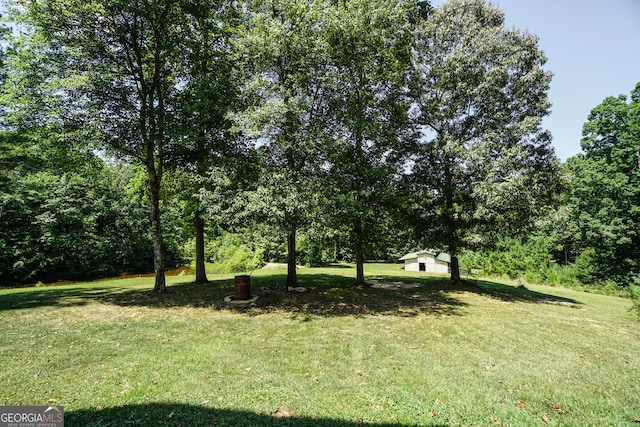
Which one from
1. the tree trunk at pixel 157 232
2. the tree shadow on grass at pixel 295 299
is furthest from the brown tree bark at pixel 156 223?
the tree shadow on grass at pixel 295 299

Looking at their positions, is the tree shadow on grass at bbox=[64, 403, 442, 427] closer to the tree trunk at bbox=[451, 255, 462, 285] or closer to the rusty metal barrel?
the rusty metal barrel

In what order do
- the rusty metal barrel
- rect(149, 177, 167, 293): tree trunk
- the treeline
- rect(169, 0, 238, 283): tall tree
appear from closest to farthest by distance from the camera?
the treeline
the rusty metal barrel
rect(169, 0, 238, 283): tall tree
rect(149, 177, 167, 293): tree trunk

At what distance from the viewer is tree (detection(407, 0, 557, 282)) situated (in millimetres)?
12867

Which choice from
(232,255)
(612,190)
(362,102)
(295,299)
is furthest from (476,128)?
(612,190)

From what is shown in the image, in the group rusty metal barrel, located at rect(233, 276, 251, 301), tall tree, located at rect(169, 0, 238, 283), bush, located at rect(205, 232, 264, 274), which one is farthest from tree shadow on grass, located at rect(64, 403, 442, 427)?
bush, located at rect(205, 232, 264, 274)

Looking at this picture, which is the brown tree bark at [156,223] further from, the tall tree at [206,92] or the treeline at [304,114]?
the tall tree at [206,92]

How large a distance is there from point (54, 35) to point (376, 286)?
681 inches

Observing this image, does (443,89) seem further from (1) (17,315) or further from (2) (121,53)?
(1) (17,315)

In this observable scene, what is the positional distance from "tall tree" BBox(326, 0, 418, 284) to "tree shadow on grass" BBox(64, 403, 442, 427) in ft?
23.7

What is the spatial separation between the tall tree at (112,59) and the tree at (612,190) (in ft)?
118

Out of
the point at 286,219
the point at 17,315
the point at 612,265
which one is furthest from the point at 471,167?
the point at 612,265

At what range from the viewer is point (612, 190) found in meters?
27.2

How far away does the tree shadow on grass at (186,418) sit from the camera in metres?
3.93

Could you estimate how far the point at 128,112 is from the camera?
11.9 m
